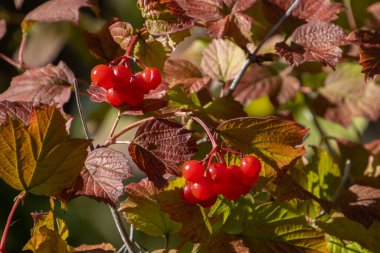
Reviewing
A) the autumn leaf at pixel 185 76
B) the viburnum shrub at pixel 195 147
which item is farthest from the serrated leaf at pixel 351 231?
the autumn leaf at pixel 185 76

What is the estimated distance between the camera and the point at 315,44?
0.91 meters

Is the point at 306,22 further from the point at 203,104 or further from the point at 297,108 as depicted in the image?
the point at 297,108

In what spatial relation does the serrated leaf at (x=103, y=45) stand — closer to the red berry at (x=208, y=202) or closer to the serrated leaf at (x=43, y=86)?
the serrated leaf at (x=43, y=86)

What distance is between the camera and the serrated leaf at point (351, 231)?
91cm

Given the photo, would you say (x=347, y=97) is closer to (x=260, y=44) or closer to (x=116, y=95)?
(x=260, y=44)

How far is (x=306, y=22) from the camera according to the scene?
101cm

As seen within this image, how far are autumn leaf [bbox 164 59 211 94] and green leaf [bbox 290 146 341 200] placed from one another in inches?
7.1

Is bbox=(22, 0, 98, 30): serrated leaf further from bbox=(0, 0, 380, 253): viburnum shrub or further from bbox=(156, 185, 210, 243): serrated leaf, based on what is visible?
bbox=(156, 185, 210, 243): serrated leaf

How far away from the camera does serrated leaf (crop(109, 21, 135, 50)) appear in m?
0.91

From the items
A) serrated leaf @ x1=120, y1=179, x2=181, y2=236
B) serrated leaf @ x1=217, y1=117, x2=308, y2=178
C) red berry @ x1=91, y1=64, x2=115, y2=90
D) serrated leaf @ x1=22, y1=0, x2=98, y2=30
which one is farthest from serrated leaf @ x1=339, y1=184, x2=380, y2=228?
serrated leaf @ x1=22, y1=0, x2=98, y2=30

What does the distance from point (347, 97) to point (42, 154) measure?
0.69m

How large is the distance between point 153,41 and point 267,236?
0.29m

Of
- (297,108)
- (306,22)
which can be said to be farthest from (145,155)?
(297,108)

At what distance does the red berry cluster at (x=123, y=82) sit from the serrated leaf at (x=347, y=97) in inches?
20.5
